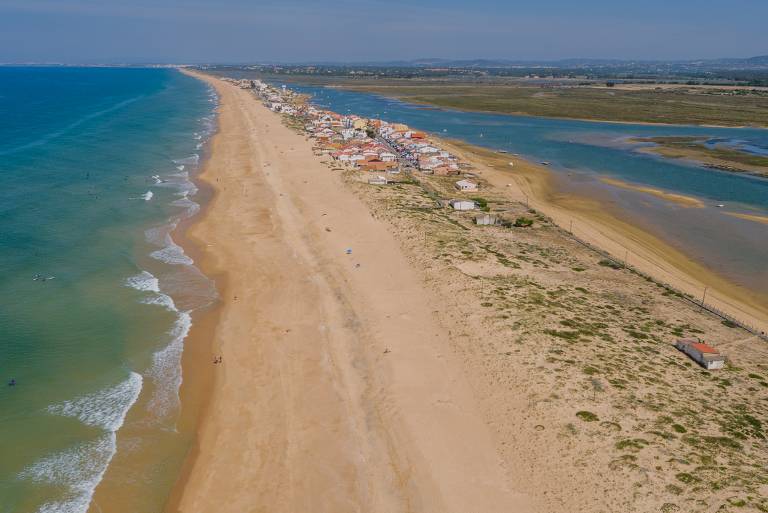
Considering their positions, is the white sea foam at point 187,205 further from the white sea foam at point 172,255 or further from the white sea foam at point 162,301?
the white sea foam at point 162,301

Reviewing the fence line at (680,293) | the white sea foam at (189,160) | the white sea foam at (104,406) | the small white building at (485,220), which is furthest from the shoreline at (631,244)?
the white sea foam at (189,160)

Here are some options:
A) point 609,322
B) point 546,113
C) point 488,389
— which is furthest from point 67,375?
point 546,113

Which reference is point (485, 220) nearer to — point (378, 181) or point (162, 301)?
point (378, 181)

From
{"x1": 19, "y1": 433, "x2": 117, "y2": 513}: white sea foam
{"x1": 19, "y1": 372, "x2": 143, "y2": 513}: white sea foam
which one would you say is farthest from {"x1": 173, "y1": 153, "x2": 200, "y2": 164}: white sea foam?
{"x1": 19, "y1": 433, "x2": 117, "y2": 513}: white sea foam

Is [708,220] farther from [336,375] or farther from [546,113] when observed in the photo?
[546,113]

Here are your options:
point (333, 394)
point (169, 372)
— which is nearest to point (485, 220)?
point (333, 394)
